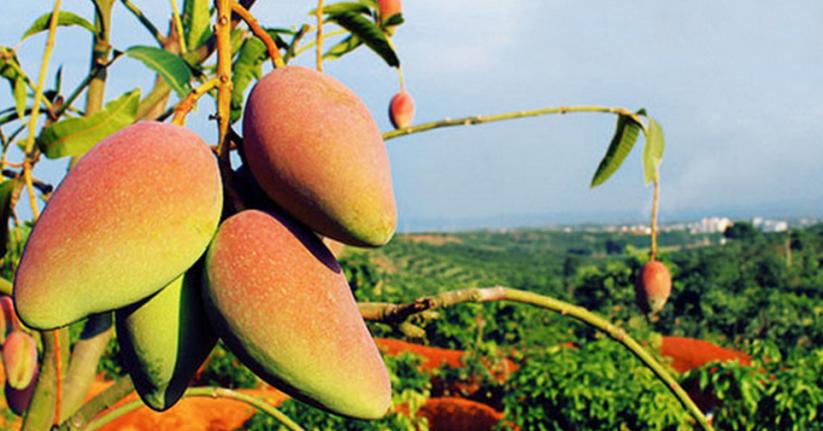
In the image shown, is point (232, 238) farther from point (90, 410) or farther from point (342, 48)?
point (342, 48)

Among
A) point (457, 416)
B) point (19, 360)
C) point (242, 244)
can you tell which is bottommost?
point (457, 416)

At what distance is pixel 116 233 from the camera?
47cm

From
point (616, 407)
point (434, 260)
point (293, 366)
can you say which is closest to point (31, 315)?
point (293, 366)

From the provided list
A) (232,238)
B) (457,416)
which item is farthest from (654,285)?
(457,416)

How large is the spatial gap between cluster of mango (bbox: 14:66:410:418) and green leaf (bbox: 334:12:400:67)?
0.38 m

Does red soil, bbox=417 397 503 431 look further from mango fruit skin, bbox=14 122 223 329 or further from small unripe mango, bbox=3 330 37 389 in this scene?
mango fruit skin, bbox=14 122 223 329

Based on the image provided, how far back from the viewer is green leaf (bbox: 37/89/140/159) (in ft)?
2.91

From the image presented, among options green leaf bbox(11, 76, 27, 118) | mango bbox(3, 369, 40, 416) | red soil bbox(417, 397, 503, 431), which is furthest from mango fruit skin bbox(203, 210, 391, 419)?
red soil bbox(417, 397, 503, 431)

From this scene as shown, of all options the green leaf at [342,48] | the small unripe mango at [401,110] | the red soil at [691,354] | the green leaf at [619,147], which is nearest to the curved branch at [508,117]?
the green leaf at [619,147]

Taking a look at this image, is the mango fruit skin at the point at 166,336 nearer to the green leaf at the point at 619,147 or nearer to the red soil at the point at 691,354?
the green leaf at the point at 619,147

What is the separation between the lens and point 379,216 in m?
0.53

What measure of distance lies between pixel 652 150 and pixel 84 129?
3.32 ft

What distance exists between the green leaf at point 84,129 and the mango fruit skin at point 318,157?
0.42 metres

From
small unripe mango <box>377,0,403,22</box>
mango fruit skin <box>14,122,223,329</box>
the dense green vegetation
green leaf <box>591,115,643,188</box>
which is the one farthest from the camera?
the dense green vegetation
